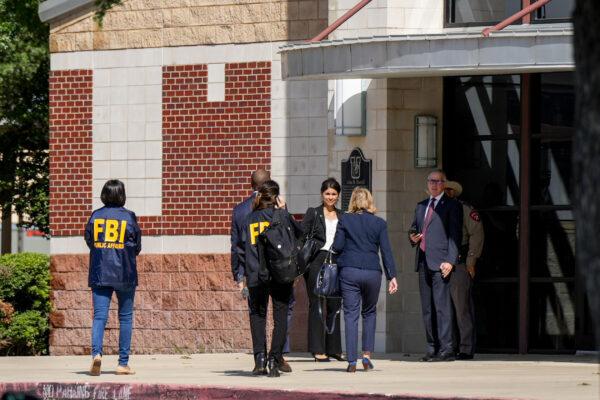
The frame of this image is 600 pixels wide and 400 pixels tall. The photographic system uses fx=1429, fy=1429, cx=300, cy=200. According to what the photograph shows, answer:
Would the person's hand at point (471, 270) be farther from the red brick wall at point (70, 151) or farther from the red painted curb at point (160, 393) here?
the red brick wall at point (70, 151)

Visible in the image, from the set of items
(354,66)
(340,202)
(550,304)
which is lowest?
(550,304)

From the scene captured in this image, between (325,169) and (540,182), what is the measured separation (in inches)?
95.6

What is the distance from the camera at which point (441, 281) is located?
14.4m

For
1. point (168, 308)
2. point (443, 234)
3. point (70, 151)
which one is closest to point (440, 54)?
point (443, 234)

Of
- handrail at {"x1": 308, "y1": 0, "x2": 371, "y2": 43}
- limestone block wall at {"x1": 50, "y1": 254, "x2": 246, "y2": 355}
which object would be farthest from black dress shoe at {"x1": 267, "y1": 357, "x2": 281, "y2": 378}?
limestone block wall at {"x1": 50, "y1": 254, "x2": 246, "y2": 355}

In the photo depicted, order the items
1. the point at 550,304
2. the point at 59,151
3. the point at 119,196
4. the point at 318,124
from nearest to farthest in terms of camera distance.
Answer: the point at 119,196, the point at 550,304, the point at 318,124, the point at 59,151

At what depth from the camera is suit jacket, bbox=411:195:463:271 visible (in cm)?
1442

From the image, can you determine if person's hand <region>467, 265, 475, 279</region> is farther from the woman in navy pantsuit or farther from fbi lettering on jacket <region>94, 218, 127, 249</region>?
fbi lettering on jacket <region>94, 218, 127, 249</region>

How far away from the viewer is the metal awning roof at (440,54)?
1307 centimetres

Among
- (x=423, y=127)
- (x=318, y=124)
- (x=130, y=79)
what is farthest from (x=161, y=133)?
(x=423, y=127)

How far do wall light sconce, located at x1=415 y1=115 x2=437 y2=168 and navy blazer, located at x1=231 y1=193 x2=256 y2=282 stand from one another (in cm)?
268

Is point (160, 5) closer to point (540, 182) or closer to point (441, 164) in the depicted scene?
point (441, 164)

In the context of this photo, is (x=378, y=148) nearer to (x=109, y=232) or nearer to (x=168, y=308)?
(x=168, y=308)

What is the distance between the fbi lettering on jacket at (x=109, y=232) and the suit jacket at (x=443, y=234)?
3.28 m
